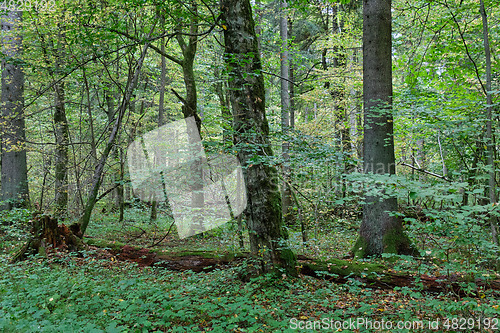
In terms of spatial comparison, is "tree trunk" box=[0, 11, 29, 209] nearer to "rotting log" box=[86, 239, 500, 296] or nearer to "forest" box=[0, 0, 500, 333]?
"forest" box=[0, 0, 500, 333]

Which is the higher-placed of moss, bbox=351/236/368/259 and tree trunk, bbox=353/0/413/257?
tree trunk, bbox=353/0/413/257

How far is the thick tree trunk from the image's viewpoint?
4789 mm

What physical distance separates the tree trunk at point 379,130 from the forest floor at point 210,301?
4.62ft

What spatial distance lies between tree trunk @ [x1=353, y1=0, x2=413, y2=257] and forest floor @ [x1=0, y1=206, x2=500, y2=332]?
141 cm

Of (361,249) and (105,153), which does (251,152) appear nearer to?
(361,249)

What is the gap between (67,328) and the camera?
3.12 meters

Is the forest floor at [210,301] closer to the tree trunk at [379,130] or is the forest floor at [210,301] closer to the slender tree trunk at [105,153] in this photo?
the slender tree trunk at [105,153]

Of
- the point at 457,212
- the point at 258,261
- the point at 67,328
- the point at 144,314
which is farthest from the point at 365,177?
the point at 67,328

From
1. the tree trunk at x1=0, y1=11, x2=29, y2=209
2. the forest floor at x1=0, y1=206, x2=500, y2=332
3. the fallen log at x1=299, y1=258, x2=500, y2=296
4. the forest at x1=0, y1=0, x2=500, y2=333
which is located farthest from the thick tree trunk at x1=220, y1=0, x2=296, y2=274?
the tree trunk at x1=0, y1=11, x2=29, y2=209

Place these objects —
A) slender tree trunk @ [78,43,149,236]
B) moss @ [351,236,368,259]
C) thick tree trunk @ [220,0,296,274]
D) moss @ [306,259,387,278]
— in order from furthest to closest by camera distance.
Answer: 1. slender tree trunk @ [78,43,149,236]
2. moss @ [351,236,368,259]
3. moss @ [306,259,387,278]
4. thick tree trunk @ [220,0,296,274]

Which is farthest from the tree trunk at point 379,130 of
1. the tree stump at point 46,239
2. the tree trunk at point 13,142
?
the tree trunk at point 13,142

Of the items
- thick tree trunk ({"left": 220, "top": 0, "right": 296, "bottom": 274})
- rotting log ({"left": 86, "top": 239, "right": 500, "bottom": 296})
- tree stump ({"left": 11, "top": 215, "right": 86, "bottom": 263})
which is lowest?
rotting log ({"left": 86, "top": 239, "right": 500, "bottom": 296})

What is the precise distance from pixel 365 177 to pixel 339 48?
10808 mm

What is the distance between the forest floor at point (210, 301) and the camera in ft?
10.6
